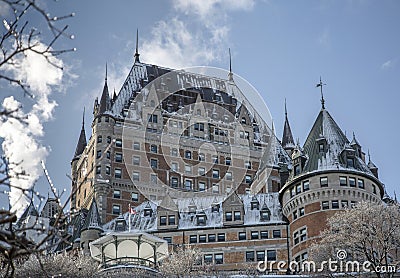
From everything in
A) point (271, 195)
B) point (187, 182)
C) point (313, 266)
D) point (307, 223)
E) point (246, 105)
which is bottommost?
point (313, 266)

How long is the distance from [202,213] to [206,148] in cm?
2579

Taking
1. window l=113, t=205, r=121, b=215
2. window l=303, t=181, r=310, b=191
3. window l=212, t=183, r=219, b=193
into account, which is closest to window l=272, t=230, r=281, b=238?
window l=303, t=181, r=310, b=191

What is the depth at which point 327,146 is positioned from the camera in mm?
72188

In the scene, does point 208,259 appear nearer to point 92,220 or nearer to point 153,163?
point 92,220

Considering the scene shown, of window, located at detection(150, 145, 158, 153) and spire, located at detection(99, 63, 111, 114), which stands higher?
spire, located at detection(99, 63, 111, 114)

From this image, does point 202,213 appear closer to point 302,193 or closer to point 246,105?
point 302,193

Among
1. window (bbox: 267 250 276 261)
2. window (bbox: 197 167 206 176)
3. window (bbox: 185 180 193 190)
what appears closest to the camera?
window (bbox: 267 250 276 261)

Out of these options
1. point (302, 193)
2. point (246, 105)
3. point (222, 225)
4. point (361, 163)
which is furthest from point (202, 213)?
point (246, 105)

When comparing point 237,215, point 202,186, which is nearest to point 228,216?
point 237,215

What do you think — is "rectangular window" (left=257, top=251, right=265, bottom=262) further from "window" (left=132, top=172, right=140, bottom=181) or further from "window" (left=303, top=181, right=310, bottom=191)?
"window" (left=132, top=172, right=140, bottom=181)

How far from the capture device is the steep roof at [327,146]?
70.2 meters

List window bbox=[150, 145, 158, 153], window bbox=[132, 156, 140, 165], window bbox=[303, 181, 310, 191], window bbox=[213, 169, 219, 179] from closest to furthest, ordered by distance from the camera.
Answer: window bbox=[303, 181, 310, 191], window bbox=[132, 156, 140, 165], window bbox=[150, 145, 158, 153], window bbox=[213, 169, 219, 179]

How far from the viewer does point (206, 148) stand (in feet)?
334

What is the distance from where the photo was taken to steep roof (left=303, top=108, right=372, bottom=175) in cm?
7019
